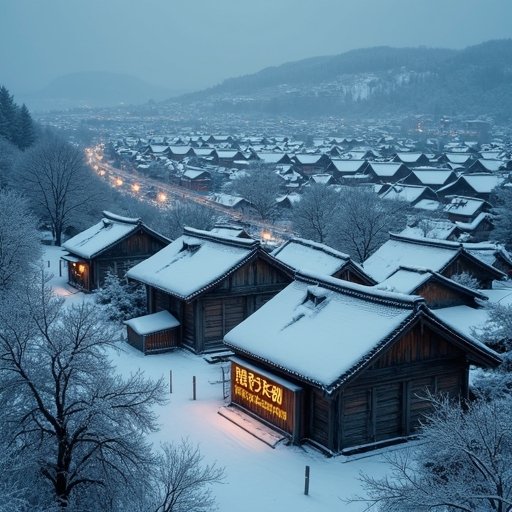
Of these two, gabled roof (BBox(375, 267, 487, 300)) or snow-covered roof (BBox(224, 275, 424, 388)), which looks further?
gabled roof (BBox(375, 267, 487, 300))

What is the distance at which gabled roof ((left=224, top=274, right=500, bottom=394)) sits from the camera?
20000mm

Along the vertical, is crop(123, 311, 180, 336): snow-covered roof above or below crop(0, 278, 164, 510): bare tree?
below

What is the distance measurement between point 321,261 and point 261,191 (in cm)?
5064

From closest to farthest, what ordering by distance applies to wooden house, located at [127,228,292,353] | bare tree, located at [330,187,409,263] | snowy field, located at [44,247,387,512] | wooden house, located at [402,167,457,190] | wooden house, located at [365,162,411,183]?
snowy field, located at [44,247,387,512]
wooden house, located at [127,228,292,353]
bare tree, located at [330,187,409,263]
wooden house, located at [402,167,457,190]
wooden house, located at [365,162,411,183]

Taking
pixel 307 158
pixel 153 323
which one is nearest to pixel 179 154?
pixel 307 158

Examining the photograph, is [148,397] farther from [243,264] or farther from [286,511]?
[243,264]

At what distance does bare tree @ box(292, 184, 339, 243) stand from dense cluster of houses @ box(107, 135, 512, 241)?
8.90 m

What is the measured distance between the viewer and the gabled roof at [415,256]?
3941 cm

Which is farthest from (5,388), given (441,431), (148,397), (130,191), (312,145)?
(312,145)

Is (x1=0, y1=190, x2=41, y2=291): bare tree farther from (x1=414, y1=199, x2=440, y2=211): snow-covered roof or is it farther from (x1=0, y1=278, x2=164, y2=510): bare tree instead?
(x1=414, y1=199, x2=440, y2=211): snow-covered roof

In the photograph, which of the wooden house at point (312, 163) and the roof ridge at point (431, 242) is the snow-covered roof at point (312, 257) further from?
the wooden house at point (312, 163)

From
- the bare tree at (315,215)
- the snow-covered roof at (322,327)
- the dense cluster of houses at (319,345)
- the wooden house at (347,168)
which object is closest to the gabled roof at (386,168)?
the wooden house at (347,168)

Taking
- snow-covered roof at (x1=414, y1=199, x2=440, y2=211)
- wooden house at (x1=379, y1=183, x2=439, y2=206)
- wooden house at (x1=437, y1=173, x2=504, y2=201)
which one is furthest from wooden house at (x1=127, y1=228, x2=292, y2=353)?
wooden house at (x1=437, y1=173, x2=504, y2=201)

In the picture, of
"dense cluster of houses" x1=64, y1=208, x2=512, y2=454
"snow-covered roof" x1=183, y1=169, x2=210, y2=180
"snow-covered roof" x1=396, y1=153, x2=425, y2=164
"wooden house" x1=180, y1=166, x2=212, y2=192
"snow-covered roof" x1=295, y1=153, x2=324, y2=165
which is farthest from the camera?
"snow-covered roof" x1=396, y1=153, x2=425, y2=164
